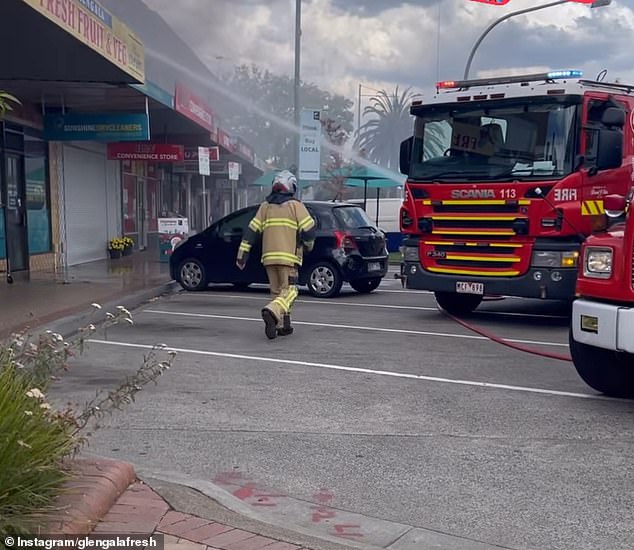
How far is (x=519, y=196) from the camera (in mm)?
9992

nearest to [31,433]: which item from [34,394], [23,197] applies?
[34,394]

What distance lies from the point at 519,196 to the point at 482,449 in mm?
Answer: 5199

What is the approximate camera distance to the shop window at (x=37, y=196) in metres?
16.8

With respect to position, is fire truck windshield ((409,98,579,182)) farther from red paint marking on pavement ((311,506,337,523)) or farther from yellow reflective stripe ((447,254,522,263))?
red paint marking on pavement ((311,506,337,523))

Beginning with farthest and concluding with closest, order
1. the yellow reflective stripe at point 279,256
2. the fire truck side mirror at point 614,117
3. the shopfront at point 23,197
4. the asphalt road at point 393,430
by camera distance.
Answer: the shopfront at point 23,197 → the yellow reflective stripe at point 279,256 → the fire truck side mirror at point 614,117 → the asphalt road at point 393,430

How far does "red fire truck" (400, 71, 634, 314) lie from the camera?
984 centimetres

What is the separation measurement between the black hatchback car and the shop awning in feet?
10.2

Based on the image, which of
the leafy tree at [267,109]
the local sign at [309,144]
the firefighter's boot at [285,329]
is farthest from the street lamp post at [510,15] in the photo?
the leafy tree at [267,109]

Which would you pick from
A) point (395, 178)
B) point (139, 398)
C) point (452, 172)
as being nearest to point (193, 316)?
point (452, 172)

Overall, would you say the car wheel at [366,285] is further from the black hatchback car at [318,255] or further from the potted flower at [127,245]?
the potted flower at [127,245]

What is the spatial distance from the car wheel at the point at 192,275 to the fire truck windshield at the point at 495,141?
5.19 meters

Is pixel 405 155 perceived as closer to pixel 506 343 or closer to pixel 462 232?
pixel 462 232

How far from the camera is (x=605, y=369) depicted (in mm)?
6668

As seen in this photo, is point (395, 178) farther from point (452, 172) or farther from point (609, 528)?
point (609, 528)
